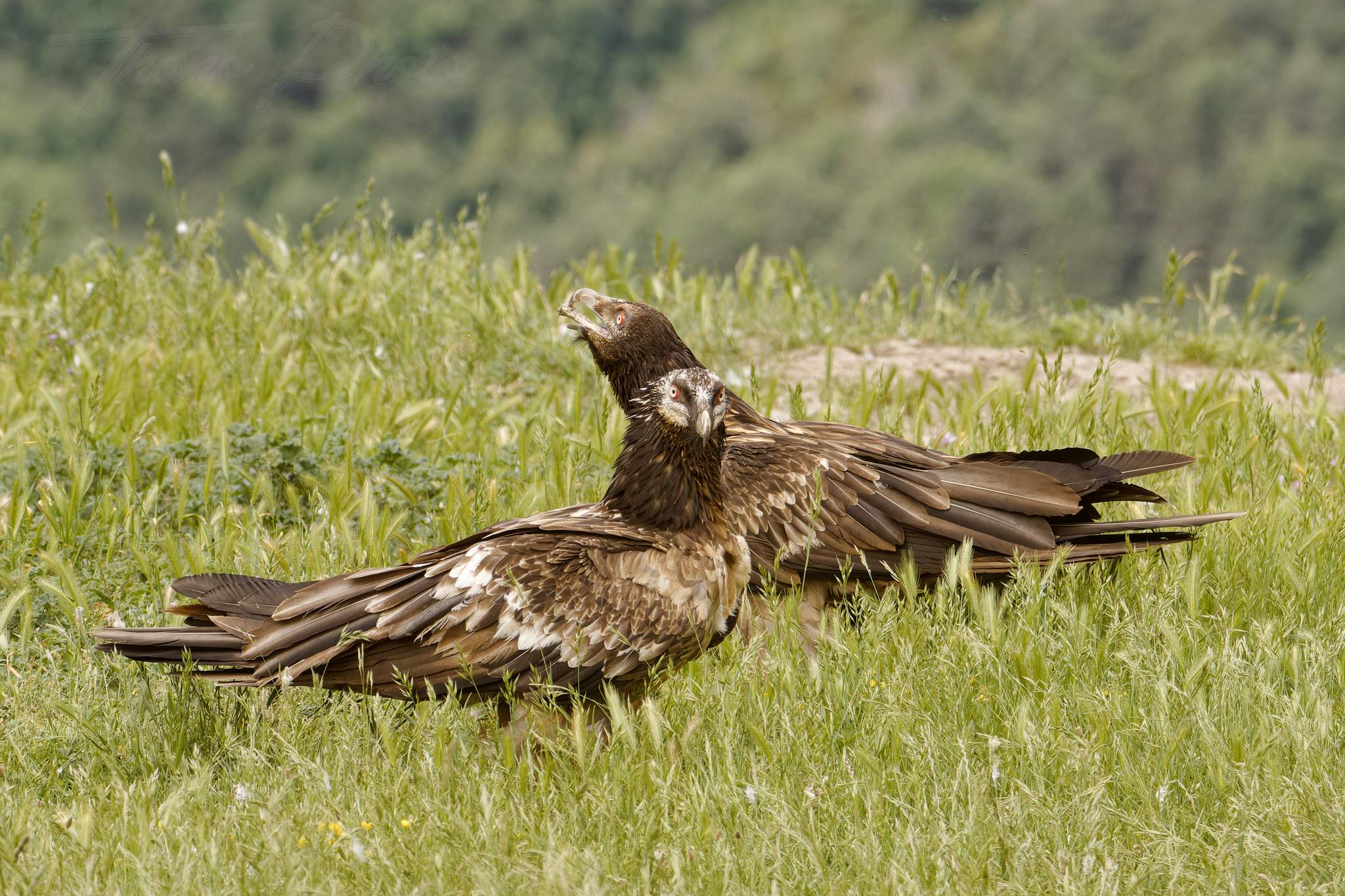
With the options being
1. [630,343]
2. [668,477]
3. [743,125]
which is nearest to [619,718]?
[668,477]

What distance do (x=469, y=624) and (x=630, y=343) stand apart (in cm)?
190

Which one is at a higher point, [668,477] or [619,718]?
[668,477]

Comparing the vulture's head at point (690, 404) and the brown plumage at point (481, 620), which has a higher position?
the vulture's head at point (690, 404)

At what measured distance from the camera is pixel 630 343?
18.2 feet

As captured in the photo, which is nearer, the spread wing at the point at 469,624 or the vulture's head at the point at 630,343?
the spread wing at the point at 469,624

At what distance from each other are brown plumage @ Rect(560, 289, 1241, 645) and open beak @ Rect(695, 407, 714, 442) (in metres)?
0.84

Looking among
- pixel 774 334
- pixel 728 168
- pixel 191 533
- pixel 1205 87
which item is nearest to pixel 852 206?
pixel 728 168

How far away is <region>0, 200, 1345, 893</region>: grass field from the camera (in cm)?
315

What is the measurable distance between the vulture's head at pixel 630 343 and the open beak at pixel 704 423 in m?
1.36

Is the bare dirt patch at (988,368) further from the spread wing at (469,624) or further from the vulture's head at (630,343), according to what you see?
the spread wing at (469,624)

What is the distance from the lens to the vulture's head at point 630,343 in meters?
5.55

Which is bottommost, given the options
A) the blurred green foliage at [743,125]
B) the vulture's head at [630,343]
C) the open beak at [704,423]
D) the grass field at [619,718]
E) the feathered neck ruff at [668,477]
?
the grass field at [619,718]

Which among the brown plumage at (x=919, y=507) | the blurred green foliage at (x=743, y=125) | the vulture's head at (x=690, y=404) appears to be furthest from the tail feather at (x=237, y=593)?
the blurred green foliage at (x=743, y=125)

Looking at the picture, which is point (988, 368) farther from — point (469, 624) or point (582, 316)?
point (469, 624)
